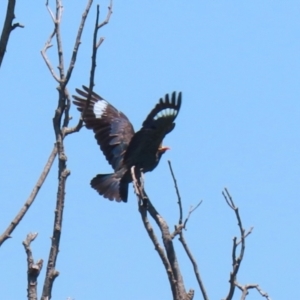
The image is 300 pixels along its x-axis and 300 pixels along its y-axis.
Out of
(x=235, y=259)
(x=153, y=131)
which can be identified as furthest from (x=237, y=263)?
(x=153, y=131)

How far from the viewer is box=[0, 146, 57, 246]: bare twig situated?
10.1ft

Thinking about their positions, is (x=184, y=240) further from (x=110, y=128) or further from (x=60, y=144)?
(x=110, y=128)

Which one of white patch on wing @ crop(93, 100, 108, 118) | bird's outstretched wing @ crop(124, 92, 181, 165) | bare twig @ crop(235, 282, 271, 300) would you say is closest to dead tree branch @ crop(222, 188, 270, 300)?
bare twig @ crop(235, 282, 271, 300)

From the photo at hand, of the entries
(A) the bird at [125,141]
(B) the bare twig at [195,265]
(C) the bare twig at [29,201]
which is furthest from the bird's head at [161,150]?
(C) the bare twig at [29,201]

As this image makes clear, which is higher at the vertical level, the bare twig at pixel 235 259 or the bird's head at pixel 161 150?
the bird's head at pixel 161 150

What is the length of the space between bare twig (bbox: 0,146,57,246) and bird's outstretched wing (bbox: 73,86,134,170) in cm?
528

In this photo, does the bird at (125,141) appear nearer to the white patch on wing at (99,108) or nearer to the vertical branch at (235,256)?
the white patch on wing at (99,108)

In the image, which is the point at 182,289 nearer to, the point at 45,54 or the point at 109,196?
the point at 45,54

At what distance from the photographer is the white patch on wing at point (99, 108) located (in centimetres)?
944

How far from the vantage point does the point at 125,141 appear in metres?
8.83

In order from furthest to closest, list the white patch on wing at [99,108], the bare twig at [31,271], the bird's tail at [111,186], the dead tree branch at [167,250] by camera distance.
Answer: the white patch on wing at [99,108], the bird's tail at [111,186], the dead tree branch at [167,250], the bare twig at [31,271]

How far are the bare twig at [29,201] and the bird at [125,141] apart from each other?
4.05 m

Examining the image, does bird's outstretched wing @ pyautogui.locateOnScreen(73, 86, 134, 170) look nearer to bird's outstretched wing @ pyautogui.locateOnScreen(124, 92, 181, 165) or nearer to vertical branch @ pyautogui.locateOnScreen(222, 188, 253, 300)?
bird's outstretched wing @ pyautogui.locateOnScreen(124, 92, 181, 165)

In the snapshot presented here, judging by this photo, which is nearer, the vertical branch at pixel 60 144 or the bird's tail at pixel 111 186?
the vertical branch at pixel 60 144
